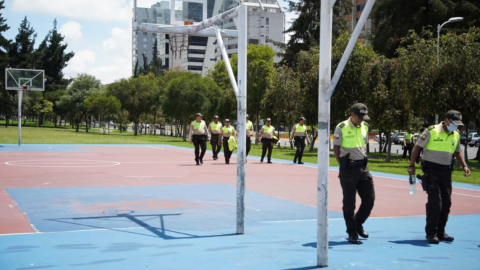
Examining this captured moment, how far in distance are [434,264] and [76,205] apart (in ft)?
24.2

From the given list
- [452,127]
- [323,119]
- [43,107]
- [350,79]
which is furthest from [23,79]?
[43,107]

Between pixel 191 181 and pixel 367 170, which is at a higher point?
pixel 367 170

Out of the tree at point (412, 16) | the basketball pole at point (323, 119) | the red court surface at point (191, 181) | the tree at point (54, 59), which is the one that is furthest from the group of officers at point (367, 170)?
the tree at point (54, 59)

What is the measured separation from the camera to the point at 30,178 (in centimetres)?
1591

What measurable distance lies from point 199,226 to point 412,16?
106 ft

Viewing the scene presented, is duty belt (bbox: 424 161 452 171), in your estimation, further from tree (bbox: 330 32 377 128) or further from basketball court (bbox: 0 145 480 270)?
tree (bbox: 330 32 377 128)

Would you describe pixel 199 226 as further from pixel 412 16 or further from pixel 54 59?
pixel 54 59

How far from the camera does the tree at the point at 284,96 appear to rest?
42.4m

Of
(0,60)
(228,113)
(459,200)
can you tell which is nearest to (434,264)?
(459,200)

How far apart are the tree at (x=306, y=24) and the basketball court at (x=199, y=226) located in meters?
34.1

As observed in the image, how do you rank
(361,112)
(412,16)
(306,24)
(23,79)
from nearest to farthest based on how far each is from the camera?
(361,112) → (412,16) → (23,79) → (306,24)

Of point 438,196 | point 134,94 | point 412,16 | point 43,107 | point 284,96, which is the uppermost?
point 412,16

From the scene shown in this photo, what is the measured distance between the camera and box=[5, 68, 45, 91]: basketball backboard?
121 feet

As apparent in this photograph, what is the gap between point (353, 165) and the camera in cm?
767
